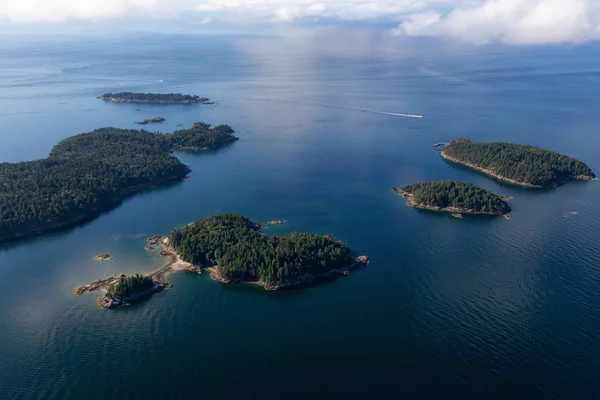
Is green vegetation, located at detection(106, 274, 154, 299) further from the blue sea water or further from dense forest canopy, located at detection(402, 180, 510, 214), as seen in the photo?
dense forest canopy, located at detection(402, 180, 510, 214)

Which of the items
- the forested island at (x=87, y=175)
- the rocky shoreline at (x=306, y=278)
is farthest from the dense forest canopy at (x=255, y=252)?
the forested island at (x=87, y=175)

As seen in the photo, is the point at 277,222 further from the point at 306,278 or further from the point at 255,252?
the point at 306,278

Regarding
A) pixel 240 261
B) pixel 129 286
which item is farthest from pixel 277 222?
pixel 129 286

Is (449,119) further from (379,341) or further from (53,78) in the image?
(53,78)

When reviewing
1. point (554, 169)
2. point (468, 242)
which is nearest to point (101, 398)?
point (468, 242)

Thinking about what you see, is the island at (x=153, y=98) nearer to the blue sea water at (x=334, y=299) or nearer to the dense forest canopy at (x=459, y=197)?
the blue sea water at (x=334, y=299)

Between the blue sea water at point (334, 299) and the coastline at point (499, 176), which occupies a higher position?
the coastline at point (499, 176)
